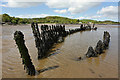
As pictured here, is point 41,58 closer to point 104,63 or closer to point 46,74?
point 46,74

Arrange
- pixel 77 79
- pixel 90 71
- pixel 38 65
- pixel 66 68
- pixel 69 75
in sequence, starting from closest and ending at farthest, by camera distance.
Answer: pixel 77 79 < pixel 69 75 < pixel 90 71 < pixel 66 68 < pixel 38 65

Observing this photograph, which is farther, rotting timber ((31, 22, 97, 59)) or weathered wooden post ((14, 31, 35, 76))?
rotting timber ((31, 22, 97, 59))

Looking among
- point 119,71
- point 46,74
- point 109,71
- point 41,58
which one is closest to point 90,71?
point 109,71

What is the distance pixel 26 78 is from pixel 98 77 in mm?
3790

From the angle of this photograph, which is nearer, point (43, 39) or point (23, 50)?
point (23, 50)

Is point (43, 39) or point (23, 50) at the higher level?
point (43, 39)

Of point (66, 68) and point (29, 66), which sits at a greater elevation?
point (29, 66)

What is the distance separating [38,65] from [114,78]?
4.56 meters

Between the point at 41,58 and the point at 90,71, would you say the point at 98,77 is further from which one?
the point at 41,58

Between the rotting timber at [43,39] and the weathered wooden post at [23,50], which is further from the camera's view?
the rotting timber at [43,39]

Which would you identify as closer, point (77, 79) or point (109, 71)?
point (77, 79)

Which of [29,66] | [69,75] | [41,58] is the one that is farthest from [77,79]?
[41,58]

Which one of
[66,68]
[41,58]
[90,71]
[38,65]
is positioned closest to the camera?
[90,71]

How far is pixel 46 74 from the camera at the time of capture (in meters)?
5.31
